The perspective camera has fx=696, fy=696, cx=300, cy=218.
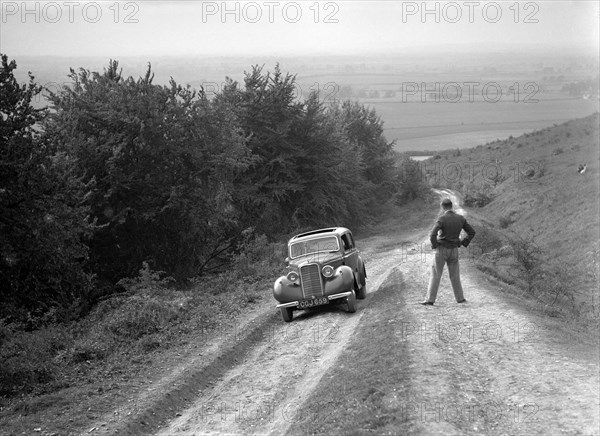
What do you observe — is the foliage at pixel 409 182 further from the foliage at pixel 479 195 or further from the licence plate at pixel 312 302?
the licence plate at pixel 312 302

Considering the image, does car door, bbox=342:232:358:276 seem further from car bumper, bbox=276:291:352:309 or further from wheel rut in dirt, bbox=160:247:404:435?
car bumper, bbox=276:291:352:309

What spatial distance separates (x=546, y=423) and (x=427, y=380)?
2.22m

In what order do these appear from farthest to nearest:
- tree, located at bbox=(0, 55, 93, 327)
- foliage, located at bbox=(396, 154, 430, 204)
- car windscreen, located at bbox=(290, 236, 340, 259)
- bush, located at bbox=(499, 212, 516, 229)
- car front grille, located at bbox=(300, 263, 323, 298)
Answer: foliage, located at bbox=(396, 154, 430, 204)
bush, located at bbox=(499, 212, 516, 229)
tree, located at bbox=(0, 55, 93, 327)
car windscreen, located at bbox=(290, 236, 340, 259)
car front grille, located at bbox=(300, 263, 323, 298)

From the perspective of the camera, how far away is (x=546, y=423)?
9117mm

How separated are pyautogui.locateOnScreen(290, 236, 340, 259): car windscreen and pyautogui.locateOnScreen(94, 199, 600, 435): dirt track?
5.72 feet

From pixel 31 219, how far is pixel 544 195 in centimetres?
4556

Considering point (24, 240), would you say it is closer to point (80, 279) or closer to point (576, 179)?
point (80, 279)

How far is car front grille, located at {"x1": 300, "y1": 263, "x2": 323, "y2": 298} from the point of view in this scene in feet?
59.4

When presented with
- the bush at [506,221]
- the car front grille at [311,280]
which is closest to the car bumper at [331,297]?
the car front grille at [311,280]

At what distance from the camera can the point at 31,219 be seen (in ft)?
66.6

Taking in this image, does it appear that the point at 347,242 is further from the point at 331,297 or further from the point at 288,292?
the point at 288,292

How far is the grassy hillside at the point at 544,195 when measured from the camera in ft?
110

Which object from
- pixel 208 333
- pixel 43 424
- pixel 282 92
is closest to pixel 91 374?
pixel 43 424

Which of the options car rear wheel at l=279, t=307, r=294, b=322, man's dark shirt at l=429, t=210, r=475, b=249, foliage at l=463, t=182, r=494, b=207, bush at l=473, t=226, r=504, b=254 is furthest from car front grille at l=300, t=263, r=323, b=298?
foliage at l=463, t=182, r=494, b=207
